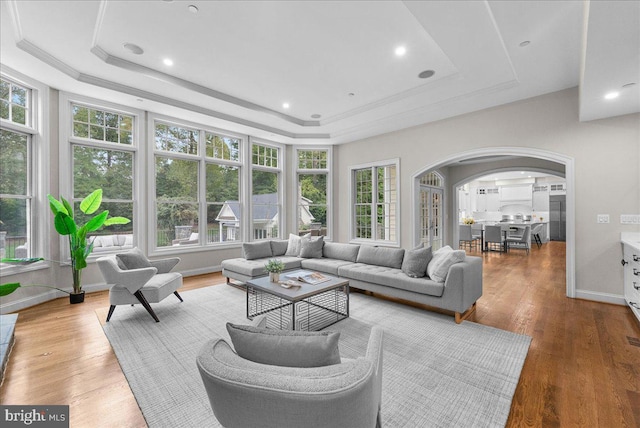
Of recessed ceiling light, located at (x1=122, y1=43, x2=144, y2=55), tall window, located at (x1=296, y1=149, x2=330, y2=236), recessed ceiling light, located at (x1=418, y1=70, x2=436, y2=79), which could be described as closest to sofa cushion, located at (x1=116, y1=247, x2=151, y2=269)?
recessed ceiling light, located at (x1=122, y1=43, x2=144, y2=55)

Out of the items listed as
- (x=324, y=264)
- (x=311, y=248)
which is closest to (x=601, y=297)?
(x=324, y=264)

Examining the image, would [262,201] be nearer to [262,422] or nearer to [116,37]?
[116,37]

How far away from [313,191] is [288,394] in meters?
6.61

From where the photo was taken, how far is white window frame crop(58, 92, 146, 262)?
4348 millimetres

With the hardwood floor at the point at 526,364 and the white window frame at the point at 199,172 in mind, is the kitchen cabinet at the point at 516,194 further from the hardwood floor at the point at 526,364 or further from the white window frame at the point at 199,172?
the white window frame at the point at 199,172

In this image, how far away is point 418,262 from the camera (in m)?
3.77

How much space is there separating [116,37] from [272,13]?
1.86 meters

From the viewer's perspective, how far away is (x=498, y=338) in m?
2.91

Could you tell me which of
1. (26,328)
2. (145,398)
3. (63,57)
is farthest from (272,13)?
(26,328)

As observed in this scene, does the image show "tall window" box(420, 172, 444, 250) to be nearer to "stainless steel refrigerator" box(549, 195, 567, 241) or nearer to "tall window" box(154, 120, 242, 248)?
"tall window" box(154, 120, 242, 248)

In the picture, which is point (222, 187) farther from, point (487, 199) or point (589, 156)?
point (487, 199)

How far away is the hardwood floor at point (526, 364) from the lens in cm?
189

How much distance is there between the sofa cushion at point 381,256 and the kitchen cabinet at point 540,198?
36.3 ft

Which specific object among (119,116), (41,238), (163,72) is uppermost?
(163,72)
